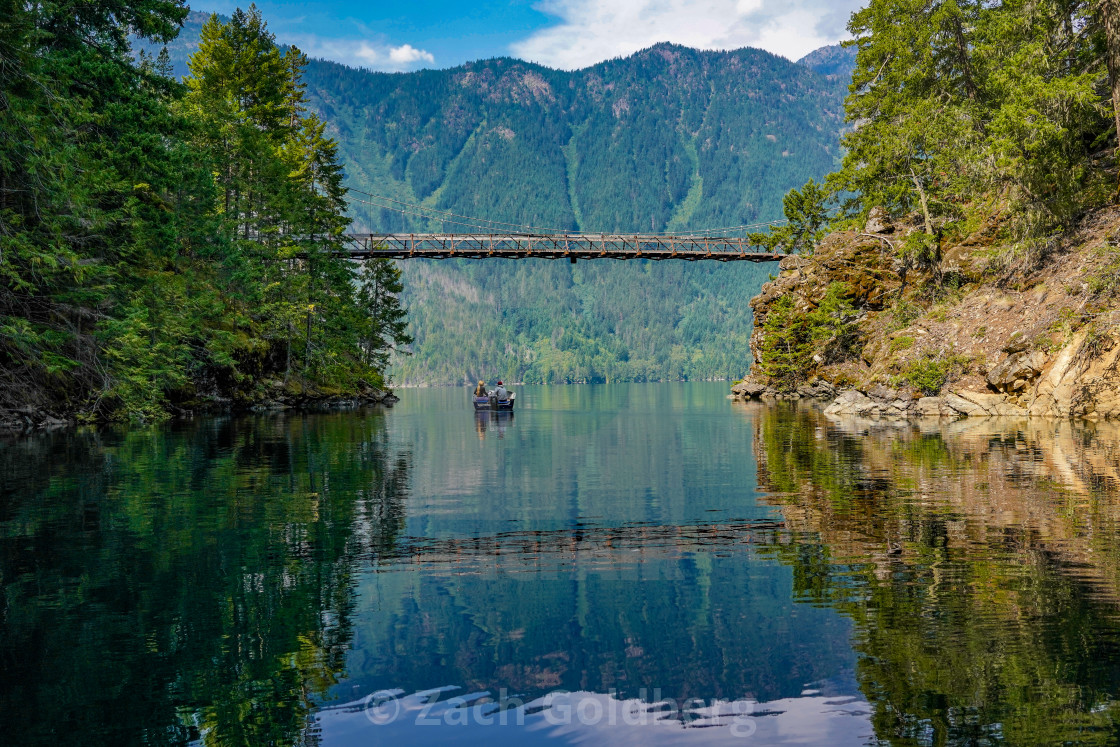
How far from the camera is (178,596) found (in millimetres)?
8469

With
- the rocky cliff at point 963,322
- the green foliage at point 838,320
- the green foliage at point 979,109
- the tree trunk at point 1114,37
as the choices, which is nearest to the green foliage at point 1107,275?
the rocky cliff at point 963,322

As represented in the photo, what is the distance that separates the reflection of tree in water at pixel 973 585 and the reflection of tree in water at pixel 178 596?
4370 mm

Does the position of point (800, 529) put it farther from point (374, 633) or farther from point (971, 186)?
point (971, 186)

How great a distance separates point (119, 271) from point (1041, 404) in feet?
114

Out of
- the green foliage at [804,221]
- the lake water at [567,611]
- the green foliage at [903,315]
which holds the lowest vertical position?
the lake water at [567,611]

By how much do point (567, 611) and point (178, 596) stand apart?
3.99 m

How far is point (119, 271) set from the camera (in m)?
27.9

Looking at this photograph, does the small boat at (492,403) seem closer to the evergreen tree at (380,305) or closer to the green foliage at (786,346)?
the evergreen tree at (380,305)

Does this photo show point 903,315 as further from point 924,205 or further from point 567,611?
point 567,611

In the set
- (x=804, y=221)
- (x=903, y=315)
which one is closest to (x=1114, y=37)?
(x=903, y=315)

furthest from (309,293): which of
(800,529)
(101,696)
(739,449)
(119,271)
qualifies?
(101,696)

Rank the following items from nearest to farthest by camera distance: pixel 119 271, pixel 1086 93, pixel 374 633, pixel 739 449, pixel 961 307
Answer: pixel 374 633 < pixel 739 449 < pixel 119 271 < pixel 1086 93 < pixel 961 307

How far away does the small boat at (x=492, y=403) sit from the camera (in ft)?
185

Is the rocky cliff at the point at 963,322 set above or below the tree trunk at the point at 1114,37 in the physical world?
below
